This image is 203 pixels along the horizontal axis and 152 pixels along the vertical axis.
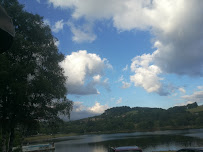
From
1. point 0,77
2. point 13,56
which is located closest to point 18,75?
point 0,77

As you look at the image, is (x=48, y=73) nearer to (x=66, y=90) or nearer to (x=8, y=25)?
(x=66, y=90)

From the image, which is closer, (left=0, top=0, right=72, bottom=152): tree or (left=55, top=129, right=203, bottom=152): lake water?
(left=0, top=0, right=72, bottom=152): tree

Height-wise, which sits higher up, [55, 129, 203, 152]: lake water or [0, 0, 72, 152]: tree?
[0, 0, 72, 152]: tree

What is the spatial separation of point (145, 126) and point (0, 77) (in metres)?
174

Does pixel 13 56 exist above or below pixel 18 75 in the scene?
above

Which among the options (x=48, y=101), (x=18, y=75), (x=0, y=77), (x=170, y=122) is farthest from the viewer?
(x=170, y=122)

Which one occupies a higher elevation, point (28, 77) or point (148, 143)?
point (28, 77)

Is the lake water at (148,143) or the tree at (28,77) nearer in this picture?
the tree at (28,77)

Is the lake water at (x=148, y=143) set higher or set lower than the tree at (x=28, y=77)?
lower

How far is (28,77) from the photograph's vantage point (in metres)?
15.9

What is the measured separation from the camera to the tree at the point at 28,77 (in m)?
14.2

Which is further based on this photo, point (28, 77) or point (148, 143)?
point (148, 143)

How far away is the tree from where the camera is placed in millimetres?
14234

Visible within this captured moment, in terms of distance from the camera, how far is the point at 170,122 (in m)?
170
